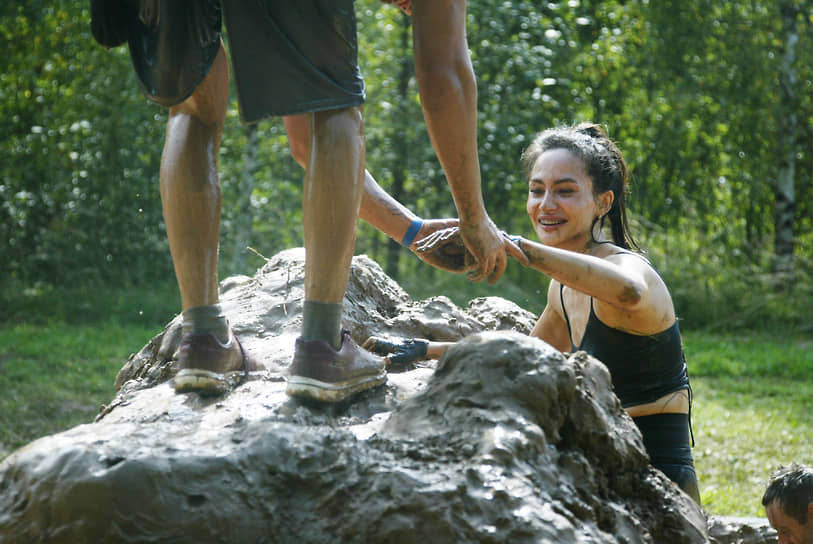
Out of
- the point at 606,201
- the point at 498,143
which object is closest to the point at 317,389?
the point at 606,201

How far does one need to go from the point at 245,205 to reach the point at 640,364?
726 centimetres

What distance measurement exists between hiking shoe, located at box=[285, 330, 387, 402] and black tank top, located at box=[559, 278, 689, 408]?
931 millimetres

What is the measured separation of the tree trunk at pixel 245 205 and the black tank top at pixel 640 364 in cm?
707

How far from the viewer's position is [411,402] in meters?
2.43

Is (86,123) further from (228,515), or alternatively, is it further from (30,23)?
(228,515)

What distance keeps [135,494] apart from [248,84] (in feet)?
3.90

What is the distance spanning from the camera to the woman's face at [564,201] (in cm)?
339

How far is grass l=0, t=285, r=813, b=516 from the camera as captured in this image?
559cm

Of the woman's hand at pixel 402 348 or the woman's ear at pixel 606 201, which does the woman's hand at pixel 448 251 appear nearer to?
the woman's hand at pixel 402 348

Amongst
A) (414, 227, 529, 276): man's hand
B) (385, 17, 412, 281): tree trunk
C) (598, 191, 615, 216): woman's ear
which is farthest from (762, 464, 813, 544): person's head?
(385, 17, 412, 281): tree trunk

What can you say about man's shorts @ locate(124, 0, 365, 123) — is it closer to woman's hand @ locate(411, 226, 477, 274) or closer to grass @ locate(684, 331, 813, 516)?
woman's hand @ locate(411, 226, 477, 274)

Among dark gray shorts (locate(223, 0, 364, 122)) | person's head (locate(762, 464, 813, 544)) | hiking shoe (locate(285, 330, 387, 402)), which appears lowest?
person's head (locate(762, 464, 813, 544))

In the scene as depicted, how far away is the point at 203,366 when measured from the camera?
268cm

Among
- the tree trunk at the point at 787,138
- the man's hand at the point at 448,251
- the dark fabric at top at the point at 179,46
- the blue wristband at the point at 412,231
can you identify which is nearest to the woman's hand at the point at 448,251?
the man's hand at the point at 448,251
